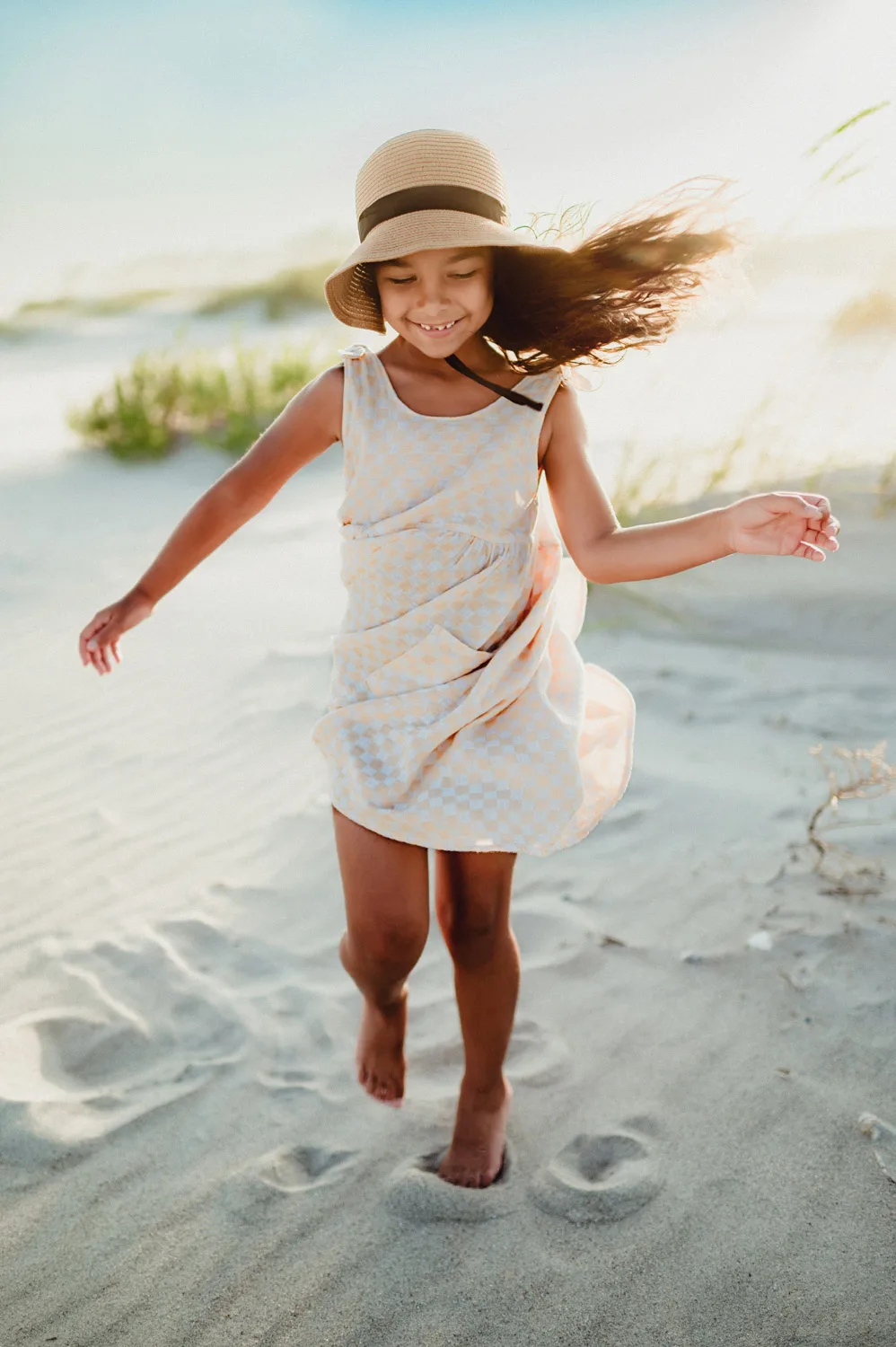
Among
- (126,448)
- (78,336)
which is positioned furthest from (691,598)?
(78,336)

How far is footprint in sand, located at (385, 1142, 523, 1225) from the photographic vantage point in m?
1.97

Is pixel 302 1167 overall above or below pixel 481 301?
below

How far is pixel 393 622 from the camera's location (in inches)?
79.4

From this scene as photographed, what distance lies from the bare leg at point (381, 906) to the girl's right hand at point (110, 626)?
0.55 meters

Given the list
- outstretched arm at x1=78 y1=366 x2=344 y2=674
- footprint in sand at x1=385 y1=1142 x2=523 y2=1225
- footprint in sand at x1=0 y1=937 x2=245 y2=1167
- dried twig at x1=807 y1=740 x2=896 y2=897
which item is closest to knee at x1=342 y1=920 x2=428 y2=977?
footprint in sand at x1=385 y1=1142 x2=523 y2=1225

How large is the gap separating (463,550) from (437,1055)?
3.79 feet

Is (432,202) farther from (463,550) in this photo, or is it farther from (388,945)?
(388,945)

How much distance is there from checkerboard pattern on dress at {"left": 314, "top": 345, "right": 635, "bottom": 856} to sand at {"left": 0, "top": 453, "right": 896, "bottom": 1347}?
2.20 feet

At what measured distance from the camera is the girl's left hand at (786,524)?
1784mm

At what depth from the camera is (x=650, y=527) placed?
6.46 ft

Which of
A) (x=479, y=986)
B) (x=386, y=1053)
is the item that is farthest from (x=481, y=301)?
(x=386, y=1053)

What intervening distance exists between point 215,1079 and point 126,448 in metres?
6.68

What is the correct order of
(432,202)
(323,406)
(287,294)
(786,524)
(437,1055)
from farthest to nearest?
(287,294)
(437,1055)
(323,406)
(432,202)
(786,524)

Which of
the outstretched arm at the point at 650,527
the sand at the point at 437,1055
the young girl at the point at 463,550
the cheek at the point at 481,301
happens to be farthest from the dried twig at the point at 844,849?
the cheek at the point at 481,301
